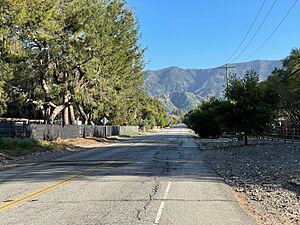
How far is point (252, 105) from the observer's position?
112 feet

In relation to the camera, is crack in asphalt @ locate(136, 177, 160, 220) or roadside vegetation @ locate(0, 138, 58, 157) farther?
roadside vegetation @ locate(0, 138, 58, 157)

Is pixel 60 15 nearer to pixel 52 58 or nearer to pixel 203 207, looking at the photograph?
pixel 52 58

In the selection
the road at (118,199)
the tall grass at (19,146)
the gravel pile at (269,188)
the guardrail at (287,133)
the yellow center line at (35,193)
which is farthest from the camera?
the guardrail at (287,133)

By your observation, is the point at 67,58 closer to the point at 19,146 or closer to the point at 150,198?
the point at 19,146

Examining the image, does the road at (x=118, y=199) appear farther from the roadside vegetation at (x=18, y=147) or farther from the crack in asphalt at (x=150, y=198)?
the roadside vegetation at (x=18, y=147)

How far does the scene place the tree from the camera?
33.9 m

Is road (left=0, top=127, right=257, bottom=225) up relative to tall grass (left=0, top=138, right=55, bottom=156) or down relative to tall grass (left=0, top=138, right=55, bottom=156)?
down

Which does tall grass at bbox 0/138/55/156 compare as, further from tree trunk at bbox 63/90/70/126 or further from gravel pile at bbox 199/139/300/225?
gravel pile at bbox 199/139/300/225

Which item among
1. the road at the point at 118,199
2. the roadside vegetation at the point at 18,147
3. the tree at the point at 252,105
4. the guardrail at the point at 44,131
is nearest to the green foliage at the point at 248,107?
the tree at the point at 252,105

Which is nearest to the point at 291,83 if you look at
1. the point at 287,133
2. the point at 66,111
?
the point at 287,133

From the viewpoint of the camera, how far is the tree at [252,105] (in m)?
33.9

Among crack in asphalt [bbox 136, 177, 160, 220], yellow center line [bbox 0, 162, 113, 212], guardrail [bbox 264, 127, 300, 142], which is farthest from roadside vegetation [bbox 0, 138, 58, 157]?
guardrail [bbox 264, 127, 300, 142]

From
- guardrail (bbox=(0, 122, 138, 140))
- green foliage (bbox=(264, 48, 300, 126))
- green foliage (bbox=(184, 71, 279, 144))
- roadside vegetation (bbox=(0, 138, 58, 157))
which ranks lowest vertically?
roadside vegetation (bbox=(0, 138, 58, 157))

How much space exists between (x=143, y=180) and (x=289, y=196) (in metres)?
5.34
